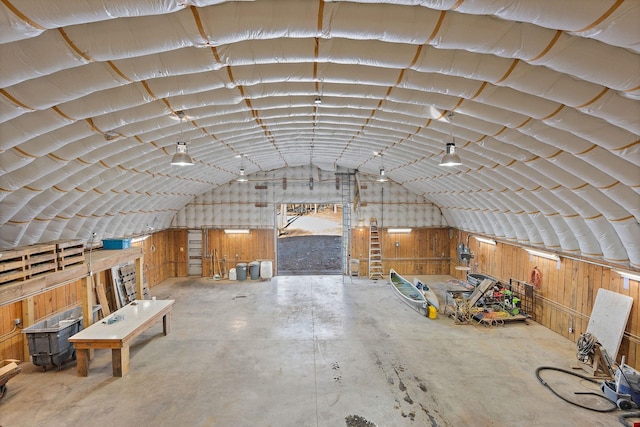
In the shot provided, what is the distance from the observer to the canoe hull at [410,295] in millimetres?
12188

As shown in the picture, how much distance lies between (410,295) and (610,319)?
6.79 metres

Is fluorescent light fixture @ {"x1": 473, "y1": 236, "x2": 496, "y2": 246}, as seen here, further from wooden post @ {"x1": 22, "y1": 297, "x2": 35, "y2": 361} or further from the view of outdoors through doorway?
Result: wooden post @ {"x1": 22, "y1": 297, "x2": 35, "y2": 361}

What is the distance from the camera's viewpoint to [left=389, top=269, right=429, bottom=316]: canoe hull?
480 inches

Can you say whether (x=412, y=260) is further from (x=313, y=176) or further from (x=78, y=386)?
(x=78, y=386)

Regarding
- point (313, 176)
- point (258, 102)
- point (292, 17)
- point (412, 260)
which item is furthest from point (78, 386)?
point (412, 260)

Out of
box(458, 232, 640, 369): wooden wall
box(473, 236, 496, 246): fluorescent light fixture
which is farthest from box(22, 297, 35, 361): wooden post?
box(473, 236, 496, 246): fluorescent light fixture

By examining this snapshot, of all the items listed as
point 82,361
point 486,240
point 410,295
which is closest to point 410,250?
point 486,240

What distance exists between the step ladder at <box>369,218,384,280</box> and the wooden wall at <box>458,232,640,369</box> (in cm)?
606

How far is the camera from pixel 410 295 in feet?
46.5

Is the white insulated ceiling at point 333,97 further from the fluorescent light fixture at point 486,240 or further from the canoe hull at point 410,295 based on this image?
the canoe hull at point 410,295

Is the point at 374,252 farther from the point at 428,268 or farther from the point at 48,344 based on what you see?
the point at 48,344

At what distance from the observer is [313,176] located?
18281mm

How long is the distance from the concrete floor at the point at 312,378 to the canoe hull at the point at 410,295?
74 centimetres

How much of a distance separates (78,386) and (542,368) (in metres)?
11.1
